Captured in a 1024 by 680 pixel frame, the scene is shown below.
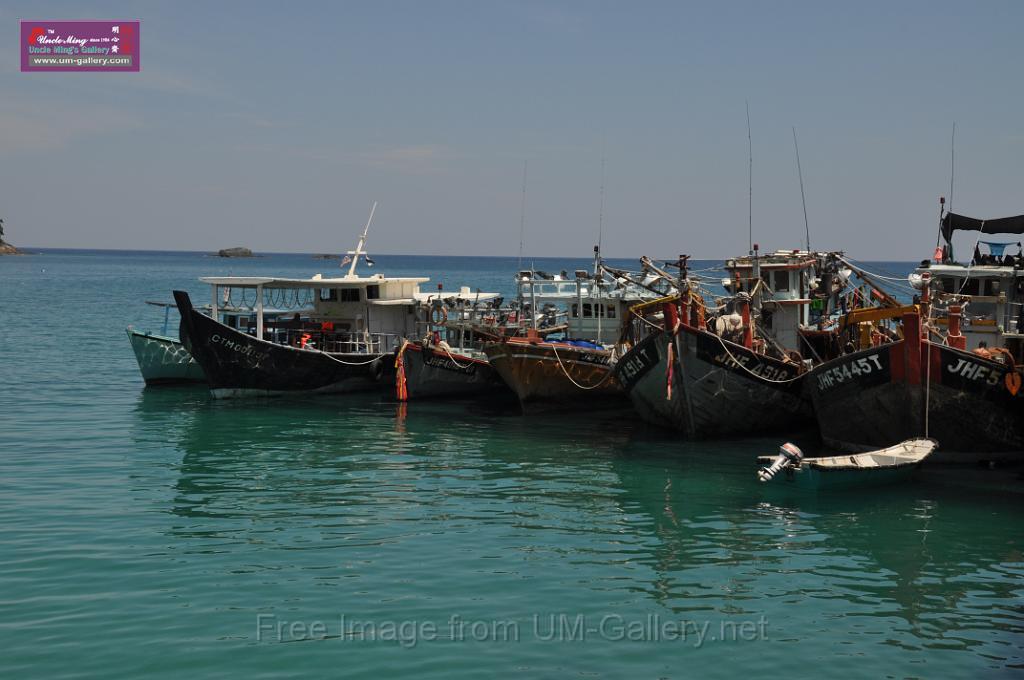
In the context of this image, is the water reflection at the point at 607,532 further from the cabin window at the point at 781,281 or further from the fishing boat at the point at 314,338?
the fishing boat at the point at 314,338

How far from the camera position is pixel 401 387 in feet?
106

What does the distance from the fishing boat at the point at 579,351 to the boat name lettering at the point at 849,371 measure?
233 inches

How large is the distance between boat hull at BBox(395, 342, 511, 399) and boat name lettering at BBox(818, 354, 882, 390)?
12.3m

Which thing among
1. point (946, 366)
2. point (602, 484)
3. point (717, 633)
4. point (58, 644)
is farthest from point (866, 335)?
point (58, 644)

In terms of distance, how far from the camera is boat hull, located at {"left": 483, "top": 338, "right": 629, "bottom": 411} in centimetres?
2923

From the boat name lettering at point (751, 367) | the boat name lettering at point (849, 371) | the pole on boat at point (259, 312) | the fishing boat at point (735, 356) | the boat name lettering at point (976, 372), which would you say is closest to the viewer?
the boat name lettering at point (976, 372)

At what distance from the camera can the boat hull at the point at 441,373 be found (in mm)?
32750

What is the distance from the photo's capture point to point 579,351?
29281 mm

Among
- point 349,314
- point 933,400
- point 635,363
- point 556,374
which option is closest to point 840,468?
point 933,400

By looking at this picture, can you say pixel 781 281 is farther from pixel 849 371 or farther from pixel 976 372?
pixel 976 372

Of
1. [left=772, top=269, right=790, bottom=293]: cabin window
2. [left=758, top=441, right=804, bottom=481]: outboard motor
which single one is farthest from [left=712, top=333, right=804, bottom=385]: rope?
[left=758, top=441, right=804, bottom=481]: outboard motor

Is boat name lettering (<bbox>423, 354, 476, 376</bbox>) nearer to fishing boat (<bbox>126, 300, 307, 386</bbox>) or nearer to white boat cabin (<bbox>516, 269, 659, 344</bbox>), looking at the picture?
white boat cabin (<bbox>516, 269, 659, 344</bbox>)

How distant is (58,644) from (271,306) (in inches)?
1006

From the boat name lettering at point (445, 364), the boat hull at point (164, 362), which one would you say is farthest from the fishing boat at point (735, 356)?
the boat hull at point (164, 362)
